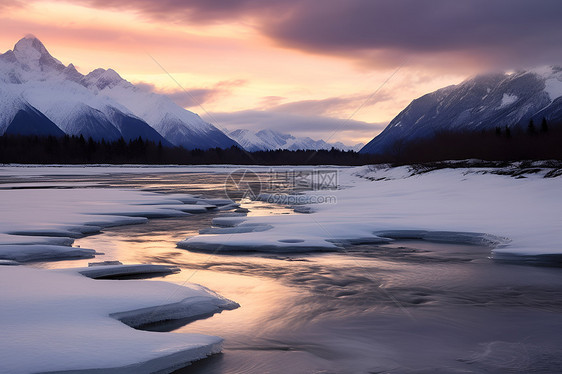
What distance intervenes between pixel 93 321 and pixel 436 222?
13375 millimetres

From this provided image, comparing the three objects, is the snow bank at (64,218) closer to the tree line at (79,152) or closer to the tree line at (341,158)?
the tree line at (341,158)

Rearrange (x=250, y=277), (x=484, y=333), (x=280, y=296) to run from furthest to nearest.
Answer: (x=250, y=277) → (x=280, y=296) → (x=484, y=333)

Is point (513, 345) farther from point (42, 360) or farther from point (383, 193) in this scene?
point (383, 193)

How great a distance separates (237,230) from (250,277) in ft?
19.2

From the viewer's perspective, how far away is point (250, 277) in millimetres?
10852

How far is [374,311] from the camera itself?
857 centimetres

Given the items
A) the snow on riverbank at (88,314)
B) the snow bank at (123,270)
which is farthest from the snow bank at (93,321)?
the snow bank at (123,270)

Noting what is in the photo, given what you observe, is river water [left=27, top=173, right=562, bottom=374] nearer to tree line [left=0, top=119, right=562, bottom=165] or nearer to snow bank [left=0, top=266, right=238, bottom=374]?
→ snow bank [left=0, top=266, right=238, bottom=374]

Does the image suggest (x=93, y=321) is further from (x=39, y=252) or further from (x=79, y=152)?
(x=79, y=152)

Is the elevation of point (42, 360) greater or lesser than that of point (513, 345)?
greater

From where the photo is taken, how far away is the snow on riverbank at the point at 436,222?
1420 cm

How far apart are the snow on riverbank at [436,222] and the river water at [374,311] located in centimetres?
81

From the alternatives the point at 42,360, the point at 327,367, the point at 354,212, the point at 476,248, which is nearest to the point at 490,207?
the point at 354,212

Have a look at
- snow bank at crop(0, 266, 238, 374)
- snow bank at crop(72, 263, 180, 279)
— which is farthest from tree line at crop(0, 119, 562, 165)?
snow bank at crop(0, 266, 238, 374)
